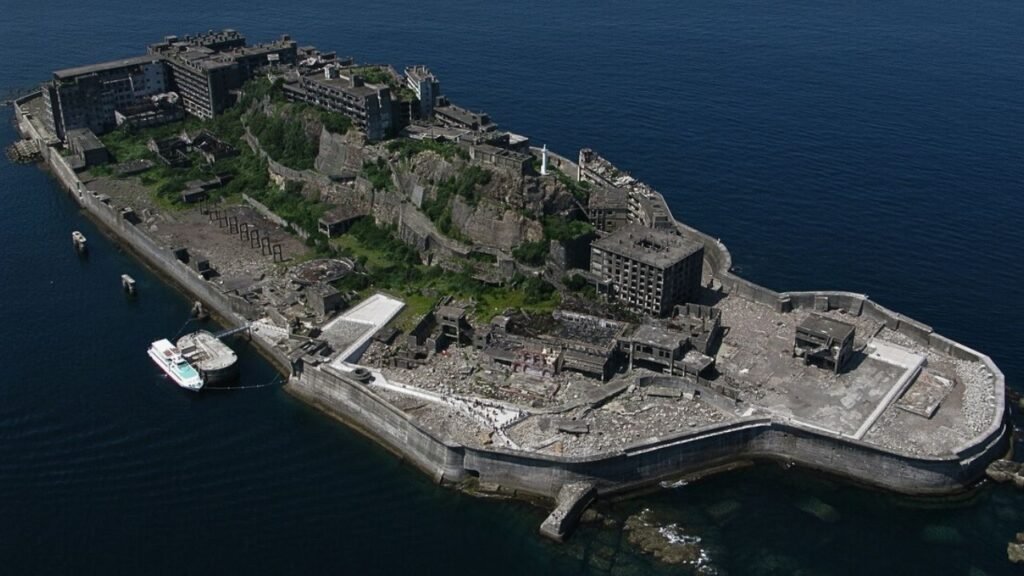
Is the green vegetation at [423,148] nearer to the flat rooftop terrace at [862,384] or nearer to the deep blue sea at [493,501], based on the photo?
the deep blue sea at [493,501]

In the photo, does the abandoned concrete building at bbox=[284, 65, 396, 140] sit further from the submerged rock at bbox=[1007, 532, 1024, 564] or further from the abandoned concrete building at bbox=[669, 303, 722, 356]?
the submerged rock at bbox=[1007, 532, 1024, 564]

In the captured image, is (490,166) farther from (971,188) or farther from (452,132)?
(971,188)

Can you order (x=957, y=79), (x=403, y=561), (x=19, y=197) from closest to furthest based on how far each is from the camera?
(x=403, y=561)
(x=19, y=197)
(x=957, y=79)

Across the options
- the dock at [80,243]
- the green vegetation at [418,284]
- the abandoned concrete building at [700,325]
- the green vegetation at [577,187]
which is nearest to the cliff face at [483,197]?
the green vegetation at [577,187]

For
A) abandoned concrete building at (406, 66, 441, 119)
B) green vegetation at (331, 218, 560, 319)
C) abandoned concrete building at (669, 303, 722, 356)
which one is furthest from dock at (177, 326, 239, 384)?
abandoned concrete building at (406, 66, 441, 119)

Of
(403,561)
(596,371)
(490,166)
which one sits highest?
(490,166)

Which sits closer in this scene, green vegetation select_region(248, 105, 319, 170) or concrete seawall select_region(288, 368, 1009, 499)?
concrete seawall select_region(288, 368, 1009, 499)

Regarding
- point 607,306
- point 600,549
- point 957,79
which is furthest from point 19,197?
point 957,79
